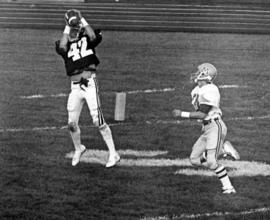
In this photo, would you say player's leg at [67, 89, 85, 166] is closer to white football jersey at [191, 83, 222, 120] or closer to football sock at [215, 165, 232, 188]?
white football jersey at [191, 83, 222, 120]

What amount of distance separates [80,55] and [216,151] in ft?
8.00

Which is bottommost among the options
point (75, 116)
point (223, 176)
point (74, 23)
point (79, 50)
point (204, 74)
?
point (223, 176)

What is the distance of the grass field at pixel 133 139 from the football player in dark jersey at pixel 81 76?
1.27 feet

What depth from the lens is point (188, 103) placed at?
52.8 ft

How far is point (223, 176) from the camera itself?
9.55 metres

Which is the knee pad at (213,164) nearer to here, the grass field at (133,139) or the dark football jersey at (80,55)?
the grass field at (133,139)

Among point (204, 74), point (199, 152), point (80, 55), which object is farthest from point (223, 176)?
point (80, 55)

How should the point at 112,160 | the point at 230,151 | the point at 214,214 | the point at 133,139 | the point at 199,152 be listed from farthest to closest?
the point at 133,139 < the point at 112,160 < the point at 230,151 < the point at 199,152 < the point at 214,214

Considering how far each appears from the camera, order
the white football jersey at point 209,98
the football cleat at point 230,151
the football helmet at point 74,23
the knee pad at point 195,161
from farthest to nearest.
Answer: the football helmet at point 74,23
the football cleat at point 230,151
the knee pad at point 195,161
the white football jersey at point 209,98

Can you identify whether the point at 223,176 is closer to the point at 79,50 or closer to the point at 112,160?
the point at 112,160

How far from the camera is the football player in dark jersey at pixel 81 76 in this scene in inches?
429

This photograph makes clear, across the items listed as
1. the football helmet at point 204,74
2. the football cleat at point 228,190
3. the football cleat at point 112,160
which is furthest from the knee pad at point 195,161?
the football cleat at point 112,160

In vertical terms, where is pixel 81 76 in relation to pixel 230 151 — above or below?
above

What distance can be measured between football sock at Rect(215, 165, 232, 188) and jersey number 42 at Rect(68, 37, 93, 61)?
2.57m
